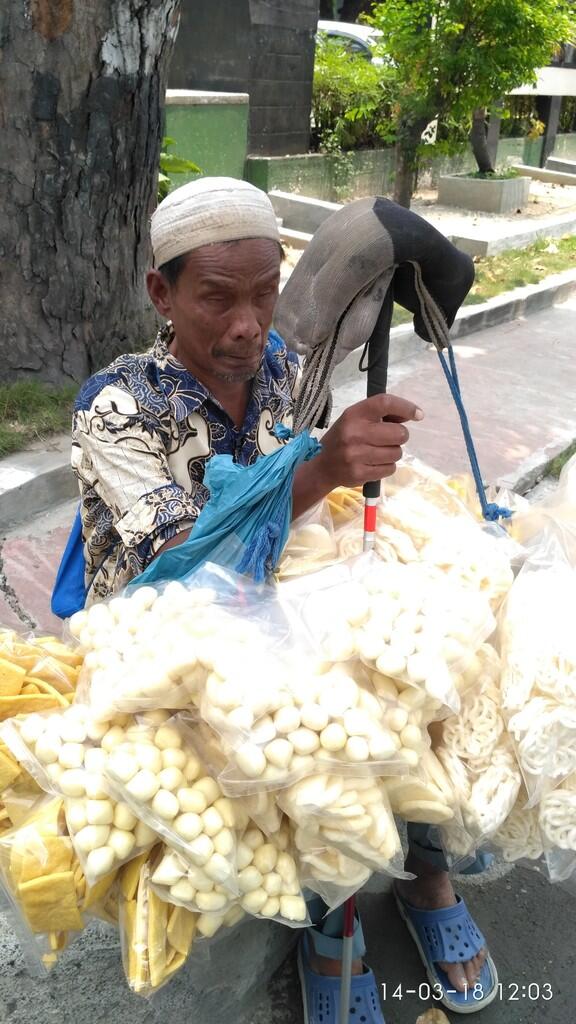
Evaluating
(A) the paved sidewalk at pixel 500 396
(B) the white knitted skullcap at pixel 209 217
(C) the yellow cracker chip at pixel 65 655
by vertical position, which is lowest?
(A) the paved sidewalk at pixel 500 396

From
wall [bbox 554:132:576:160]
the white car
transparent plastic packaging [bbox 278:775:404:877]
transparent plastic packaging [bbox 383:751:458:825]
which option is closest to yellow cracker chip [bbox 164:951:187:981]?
transparent plastic packaging [bbox 278:775:404:877]

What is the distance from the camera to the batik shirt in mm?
1552

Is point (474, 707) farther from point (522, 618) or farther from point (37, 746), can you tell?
point (37, 746)

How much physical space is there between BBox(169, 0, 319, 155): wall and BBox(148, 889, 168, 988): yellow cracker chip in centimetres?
814

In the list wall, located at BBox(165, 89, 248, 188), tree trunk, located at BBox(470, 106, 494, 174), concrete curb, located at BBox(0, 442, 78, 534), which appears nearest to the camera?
concrete curb, located at BBox(0, 442, 78, 534)

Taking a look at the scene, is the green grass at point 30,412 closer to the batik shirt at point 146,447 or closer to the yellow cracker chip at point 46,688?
the batik shirt at point 146,447

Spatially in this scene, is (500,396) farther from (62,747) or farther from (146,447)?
(62,747)

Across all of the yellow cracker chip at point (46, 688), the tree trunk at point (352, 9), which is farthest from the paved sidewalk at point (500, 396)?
the tree trunk at point (352, 9)

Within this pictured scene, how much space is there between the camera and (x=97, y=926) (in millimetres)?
1851

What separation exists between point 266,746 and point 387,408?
525 mm

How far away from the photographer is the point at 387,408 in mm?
1263

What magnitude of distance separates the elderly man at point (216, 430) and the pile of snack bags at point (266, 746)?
10.6 inches

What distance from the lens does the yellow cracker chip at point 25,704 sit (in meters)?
1.14

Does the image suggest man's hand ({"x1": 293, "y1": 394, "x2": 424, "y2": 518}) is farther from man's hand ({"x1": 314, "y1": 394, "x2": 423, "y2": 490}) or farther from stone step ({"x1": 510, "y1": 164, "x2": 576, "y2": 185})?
stone step ({"x1": 510, "y1": 164, "x2": 576, "y2": 185})
